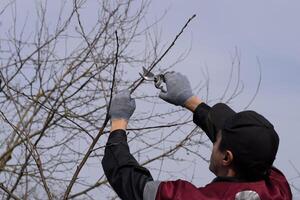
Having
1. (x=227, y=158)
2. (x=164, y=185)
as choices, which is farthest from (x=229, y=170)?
(x=164, y=185)

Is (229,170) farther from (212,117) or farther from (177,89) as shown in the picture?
(177,89)

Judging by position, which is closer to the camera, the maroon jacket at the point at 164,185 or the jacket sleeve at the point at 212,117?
the maroon jacket at the point at 164,185

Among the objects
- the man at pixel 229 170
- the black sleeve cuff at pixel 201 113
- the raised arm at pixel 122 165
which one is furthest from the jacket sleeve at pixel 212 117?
the raised arm at pixel 122 165

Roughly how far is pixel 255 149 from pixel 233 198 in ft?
0.54

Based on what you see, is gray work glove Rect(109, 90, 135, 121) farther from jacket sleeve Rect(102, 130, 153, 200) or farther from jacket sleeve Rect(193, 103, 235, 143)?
jacket sleeve Rect(193, 103, 235, 143)

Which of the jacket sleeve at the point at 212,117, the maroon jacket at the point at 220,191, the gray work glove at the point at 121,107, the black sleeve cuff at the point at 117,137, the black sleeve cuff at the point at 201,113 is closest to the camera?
the maroon jacket at the point at 220,191

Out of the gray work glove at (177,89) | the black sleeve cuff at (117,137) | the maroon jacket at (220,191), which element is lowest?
the maroon jacket at (220,191)

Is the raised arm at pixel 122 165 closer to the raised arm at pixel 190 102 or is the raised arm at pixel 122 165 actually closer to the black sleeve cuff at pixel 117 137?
the black sleeve cuff at pixel 117 137

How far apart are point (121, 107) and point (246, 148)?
1.55 ft

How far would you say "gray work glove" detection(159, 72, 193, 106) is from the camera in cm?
209

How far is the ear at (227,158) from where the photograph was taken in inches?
66.2

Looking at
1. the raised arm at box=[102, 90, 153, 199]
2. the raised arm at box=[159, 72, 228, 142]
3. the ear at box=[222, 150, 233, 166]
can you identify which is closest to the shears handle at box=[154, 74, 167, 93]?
the raised arm at box=[159, 72, 228, 142]

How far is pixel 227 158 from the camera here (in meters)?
1.70

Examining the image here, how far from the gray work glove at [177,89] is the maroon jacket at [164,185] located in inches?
12.9
